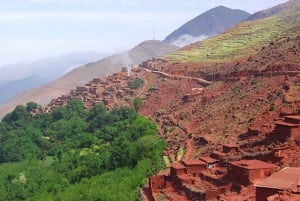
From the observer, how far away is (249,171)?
102ft

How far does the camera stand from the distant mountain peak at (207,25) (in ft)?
575

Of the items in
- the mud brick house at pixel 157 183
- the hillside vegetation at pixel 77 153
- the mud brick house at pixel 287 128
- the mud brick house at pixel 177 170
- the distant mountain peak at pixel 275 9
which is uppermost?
the distant mountain peak at pixel 275 9

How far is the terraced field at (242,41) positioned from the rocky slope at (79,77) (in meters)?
21.8

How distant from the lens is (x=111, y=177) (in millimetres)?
45219

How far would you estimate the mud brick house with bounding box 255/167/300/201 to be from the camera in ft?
82.9

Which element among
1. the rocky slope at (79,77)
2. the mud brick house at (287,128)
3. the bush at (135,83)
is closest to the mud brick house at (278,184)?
the mud brick house at (287,128)

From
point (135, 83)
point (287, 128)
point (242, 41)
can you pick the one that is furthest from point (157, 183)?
point (242, 41)

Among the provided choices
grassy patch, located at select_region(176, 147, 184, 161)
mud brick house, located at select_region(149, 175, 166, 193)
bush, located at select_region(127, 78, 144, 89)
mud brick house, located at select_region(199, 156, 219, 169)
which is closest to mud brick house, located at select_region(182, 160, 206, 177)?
mud brick house, located at select_region(199, 156, 219, 169)

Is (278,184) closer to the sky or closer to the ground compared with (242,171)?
closer to the sky

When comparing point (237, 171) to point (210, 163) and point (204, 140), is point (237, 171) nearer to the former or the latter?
point (210, 163)

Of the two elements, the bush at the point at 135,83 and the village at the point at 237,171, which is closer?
the village at the point at 237,171

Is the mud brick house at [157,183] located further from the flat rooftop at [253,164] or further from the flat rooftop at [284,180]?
the flat rooftop at [284,180]

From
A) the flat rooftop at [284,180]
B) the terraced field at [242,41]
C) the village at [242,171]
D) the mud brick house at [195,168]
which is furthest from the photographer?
the terraced field at [242,41]

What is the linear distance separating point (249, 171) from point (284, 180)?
4.74 meters
